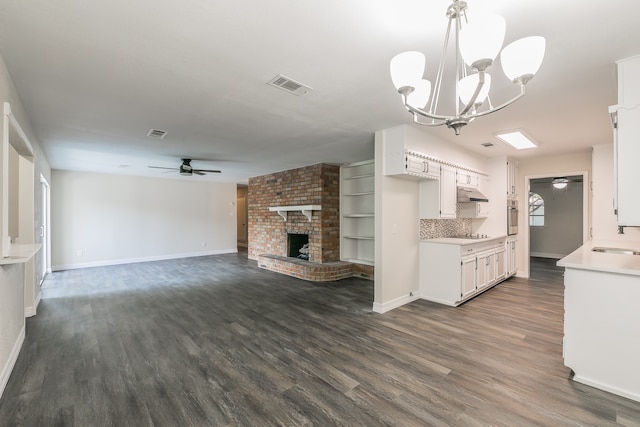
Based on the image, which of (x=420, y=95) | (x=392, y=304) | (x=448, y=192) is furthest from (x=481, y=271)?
(x=420, y=95)

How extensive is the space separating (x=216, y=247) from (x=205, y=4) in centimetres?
865

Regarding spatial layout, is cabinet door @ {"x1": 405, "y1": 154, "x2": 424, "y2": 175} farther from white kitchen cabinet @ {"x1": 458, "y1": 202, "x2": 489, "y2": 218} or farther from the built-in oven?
the built-in oven

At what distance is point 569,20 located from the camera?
163cm

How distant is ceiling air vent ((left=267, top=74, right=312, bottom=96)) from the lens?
2371mm

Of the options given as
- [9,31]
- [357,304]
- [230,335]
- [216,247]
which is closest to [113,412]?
[230,335]

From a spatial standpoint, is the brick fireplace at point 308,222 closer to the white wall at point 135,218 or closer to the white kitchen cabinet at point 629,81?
the white wall at point 135,218

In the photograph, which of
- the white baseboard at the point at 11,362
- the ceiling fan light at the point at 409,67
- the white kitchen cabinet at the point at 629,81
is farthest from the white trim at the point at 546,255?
the white baseboard at the point at 11,362

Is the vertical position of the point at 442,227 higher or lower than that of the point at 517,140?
lower

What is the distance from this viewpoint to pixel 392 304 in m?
3.88

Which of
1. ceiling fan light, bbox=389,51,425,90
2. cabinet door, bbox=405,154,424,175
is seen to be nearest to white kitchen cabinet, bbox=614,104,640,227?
ceiling fan light, bbox=389,51,425,90

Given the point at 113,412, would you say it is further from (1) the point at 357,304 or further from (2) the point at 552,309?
(2) the point at 552,309

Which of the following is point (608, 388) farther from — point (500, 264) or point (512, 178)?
point (512, 178)

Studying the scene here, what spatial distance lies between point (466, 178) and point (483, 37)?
13.2ft

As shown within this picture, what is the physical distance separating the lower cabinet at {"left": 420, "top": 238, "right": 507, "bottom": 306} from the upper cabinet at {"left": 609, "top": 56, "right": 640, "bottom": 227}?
79.8 inches
